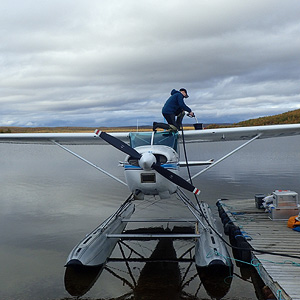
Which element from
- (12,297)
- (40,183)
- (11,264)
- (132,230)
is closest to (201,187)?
(132,230)

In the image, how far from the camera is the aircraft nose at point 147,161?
5.62m

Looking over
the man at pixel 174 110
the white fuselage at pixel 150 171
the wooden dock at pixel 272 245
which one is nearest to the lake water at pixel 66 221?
the wooden dock at pixel 272 245

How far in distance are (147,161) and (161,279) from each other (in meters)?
1.85

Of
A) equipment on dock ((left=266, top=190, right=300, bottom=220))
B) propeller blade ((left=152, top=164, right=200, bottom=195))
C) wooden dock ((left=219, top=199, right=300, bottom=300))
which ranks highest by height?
propeller blade ((left=152, top=164, right=200, bottom=195))

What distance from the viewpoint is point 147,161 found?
18.4 ft

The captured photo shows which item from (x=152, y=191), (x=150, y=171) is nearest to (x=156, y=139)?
(x=150, y=171)

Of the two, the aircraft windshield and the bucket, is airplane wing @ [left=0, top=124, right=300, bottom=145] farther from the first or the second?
the aircraft windshield

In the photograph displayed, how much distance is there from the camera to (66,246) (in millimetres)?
7352

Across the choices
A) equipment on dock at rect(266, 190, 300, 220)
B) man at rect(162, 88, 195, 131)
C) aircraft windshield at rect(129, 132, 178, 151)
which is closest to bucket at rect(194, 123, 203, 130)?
man at rect(162, 88, 195, 131)

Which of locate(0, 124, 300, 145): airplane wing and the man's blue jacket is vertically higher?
the man's blue jacket

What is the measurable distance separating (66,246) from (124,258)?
1425 mm

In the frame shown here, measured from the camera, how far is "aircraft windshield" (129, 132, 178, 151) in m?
6.62

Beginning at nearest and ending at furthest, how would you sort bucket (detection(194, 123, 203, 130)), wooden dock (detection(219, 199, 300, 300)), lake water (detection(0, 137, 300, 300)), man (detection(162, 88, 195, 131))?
wooden dock (detection(219, 199, 300, 300)), lake water (detection(0, 137, 300, 300)), man (detection(162, 88, 195, 131)), bucket (detection(194, 123, 203, 130))

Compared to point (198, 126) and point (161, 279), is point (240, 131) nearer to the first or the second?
point (198, 126)
